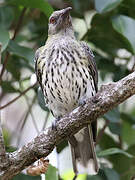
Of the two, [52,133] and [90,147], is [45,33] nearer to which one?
[90,147]

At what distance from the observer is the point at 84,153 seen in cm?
384

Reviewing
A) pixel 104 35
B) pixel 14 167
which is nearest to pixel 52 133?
pixel 14 167

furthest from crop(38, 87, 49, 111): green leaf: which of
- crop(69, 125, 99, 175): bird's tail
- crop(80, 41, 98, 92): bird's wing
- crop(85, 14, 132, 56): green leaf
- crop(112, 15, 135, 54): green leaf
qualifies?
crop(112, 15, 135, 54): green leaf

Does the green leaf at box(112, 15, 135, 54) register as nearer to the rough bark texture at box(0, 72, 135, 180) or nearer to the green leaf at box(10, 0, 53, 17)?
the green leaf at box(10, 0, 53, 17)

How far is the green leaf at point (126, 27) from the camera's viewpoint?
11.3ft

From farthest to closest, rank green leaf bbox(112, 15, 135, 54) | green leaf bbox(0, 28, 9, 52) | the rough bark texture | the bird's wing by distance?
the bird's wing < green leaf bbox(112, 15, 135, 54) < green leaf bbox(0, 28, 9, 52) < the rough bark texture

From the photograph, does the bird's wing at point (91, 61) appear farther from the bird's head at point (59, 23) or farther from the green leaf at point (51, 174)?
the green leaf at point (51, 174)

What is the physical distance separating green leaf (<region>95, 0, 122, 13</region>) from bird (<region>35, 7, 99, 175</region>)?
0.26m

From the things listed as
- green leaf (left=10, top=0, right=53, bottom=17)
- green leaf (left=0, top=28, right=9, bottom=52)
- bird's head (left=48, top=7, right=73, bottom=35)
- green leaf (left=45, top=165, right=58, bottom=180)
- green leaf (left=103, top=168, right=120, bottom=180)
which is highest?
green leaf (left=10, top=0, right=53, bottom=17)

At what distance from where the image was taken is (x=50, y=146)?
302 cm

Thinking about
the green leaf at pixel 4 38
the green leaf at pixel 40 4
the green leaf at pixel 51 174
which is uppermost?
the green leaf at pixel 40 4

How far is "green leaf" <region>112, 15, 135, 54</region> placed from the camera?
344cm

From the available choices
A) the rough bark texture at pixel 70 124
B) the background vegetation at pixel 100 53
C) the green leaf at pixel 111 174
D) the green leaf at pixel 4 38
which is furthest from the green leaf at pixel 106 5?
the green leaf at pixel 111 174

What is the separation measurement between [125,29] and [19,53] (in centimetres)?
78
